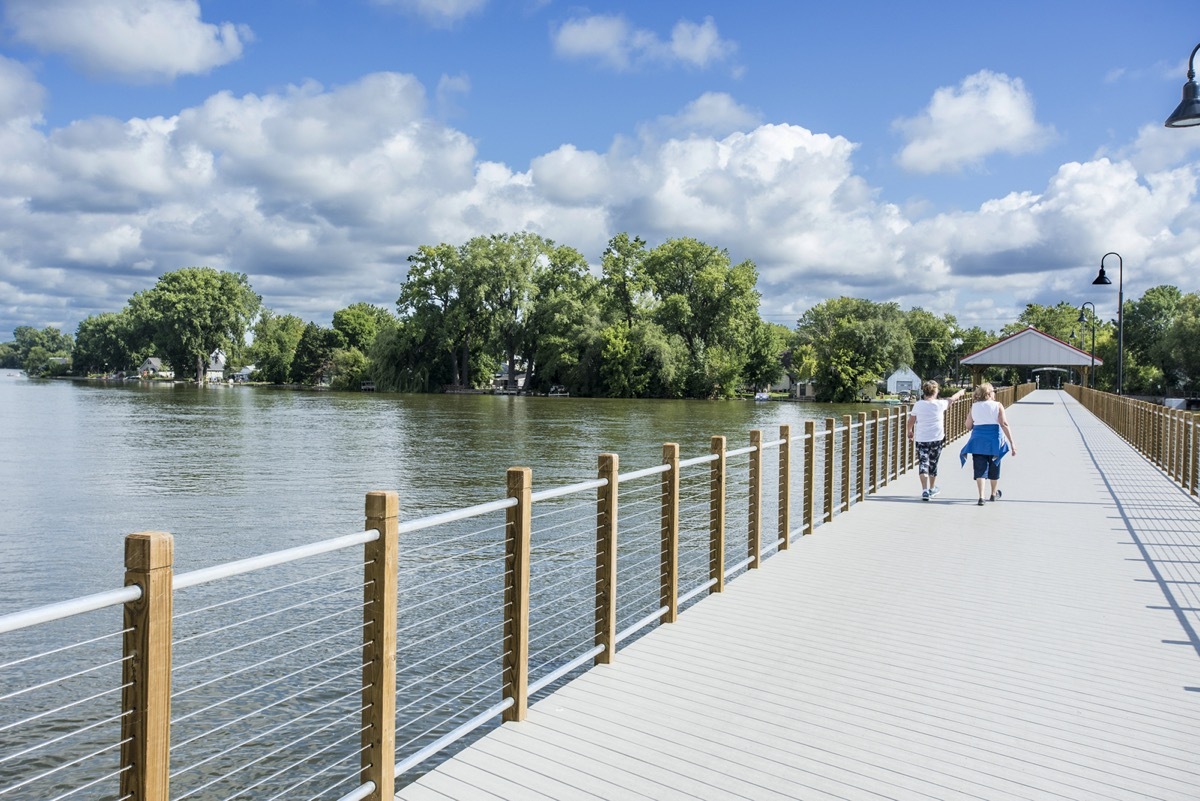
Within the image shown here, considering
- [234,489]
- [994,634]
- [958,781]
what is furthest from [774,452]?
[958,781]

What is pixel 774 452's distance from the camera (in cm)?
3412

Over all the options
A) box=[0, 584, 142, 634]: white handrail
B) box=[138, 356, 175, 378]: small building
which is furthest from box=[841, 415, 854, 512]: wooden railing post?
box=[138, 356, 175, 378]: small building

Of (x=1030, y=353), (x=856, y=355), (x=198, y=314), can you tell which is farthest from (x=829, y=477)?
(x=198, y=314)

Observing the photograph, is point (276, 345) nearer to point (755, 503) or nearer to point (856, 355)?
point (856, 355)

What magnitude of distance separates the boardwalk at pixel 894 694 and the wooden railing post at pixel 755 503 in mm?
205

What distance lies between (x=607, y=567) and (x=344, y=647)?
16.7 feet

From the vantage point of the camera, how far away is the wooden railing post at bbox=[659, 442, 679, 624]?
22.7ft

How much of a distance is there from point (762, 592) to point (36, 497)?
17.6 meters

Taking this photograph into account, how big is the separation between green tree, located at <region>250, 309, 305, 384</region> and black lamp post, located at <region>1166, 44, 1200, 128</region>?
5076 inches

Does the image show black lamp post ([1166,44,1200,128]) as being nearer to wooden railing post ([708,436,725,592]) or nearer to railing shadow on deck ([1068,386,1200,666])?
railing shadow on deck ([1068,386,1200,666])

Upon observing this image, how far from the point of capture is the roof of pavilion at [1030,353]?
2569 inches

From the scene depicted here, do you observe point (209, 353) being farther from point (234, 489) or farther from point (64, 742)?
point (64, 742)

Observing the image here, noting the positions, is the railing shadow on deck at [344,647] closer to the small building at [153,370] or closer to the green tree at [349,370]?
the green tree at [349,370]

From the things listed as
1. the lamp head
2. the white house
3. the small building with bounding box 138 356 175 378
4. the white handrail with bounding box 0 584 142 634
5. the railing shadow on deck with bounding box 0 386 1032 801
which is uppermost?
the lamp head
